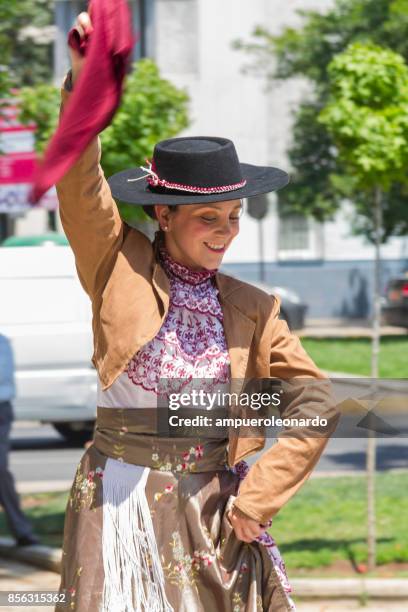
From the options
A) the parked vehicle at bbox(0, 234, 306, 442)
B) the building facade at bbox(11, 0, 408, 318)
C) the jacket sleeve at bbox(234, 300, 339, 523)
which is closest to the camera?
the jacket sleeve at bbox(234, 300, 339, 523)

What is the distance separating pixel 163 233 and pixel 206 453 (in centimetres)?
60

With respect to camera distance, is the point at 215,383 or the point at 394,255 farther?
the point at 394,255

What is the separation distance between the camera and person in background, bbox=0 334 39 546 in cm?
693

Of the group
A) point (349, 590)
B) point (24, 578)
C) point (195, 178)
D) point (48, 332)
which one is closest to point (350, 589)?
point (349, 590)

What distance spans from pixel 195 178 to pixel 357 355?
52.2 ft

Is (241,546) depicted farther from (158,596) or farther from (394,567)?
(394,567)

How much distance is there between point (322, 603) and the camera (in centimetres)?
562

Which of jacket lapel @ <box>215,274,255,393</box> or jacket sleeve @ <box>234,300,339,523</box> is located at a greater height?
jacket lapel @ <box>215,274,255,393</box>

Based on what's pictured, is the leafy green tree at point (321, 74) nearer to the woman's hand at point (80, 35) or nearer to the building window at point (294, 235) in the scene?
the building window at point (294, 235)

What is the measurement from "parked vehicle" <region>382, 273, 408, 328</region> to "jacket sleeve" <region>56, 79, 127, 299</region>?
1735cm

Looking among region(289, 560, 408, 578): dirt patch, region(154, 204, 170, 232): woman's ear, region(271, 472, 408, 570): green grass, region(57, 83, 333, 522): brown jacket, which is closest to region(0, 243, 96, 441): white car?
region(271, 472, 408, 570): green grass

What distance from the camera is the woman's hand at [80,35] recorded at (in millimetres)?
2627

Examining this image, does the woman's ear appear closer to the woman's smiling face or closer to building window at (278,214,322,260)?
the woman's smiling face

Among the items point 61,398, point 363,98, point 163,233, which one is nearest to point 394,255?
point 61,398
